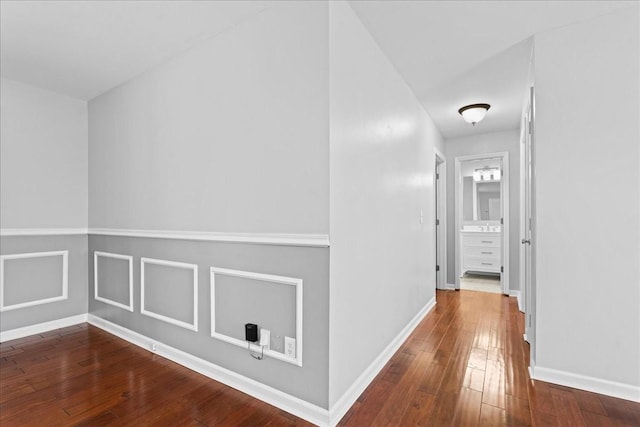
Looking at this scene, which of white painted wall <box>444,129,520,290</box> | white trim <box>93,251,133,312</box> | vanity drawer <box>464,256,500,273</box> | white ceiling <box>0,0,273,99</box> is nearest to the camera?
white ceiling <box>0,0,273,99</box>

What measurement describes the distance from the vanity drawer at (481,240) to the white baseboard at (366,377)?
3.38m

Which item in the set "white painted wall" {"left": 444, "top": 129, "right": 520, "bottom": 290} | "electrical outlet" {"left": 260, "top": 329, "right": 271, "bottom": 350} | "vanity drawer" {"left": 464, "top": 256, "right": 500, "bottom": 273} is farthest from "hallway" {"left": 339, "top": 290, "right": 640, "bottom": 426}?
"vanity drawer" {"left": 464, "top": 256, "right": 500, "bottom": 273}

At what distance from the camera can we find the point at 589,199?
2090mm

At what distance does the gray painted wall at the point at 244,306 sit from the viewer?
176 centimetres

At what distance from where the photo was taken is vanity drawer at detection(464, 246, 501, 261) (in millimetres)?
5866

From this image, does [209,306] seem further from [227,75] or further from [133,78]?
[133,78]

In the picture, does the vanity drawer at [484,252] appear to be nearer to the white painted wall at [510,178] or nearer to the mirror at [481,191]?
the mirror at [481,191]

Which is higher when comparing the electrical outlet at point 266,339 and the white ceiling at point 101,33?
the white ceiling at point 101,33

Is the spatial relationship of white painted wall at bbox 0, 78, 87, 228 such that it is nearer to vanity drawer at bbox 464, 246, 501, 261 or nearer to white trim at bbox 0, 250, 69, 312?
white trim at bbox 0, 250, 69, 312

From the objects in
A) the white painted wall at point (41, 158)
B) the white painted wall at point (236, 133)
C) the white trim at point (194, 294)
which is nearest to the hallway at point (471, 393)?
the white painted wall at point (236, 133)

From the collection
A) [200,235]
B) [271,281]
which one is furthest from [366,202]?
[200,235]

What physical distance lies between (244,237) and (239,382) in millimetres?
942

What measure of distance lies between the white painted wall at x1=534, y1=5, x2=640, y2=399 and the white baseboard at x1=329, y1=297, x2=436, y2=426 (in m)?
1.03

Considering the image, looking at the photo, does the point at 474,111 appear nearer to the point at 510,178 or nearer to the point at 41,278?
the point at 510,178
